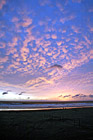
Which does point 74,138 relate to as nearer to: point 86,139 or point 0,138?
point 86,139

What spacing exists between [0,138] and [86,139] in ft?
24.5

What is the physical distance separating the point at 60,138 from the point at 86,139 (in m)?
2.21

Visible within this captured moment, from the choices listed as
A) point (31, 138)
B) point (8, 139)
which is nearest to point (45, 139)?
point (31, 138)

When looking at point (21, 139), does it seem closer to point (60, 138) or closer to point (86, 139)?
point (60, 138)

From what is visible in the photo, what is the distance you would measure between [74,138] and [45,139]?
8.45ft

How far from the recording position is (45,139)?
9.33 m

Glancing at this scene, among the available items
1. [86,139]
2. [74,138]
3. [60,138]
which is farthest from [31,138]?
[86,139]

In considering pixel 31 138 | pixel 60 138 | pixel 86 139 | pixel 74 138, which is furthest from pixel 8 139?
pixel 86 139

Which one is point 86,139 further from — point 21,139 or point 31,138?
point 21,139

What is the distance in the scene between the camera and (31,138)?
9.65m

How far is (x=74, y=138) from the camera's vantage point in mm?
9523

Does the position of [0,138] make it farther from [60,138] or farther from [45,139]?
A: [60,138]

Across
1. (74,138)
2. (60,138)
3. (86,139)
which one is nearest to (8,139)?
(60,138)

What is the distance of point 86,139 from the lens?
9148mm
